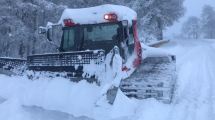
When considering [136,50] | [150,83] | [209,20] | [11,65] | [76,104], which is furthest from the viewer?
[209,20]

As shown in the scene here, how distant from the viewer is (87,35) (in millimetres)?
9867

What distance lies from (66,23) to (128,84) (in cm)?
257

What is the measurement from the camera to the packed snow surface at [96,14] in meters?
9.38

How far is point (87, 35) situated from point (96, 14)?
2.12 feet

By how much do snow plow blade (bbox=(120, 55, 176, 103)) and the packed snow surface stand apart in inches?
60.9

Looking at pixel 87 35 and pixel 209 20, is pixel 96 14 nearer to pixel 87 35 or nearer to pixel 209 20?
pixel 87 35

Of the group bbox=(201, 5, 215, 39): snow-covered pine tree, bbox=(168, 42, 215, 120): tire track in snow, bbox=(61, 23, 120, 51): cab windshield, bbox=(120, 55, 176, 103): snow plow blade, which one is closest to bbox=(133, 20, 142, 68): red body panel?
bbox=(120, 55, 176, 103): snow plow blade

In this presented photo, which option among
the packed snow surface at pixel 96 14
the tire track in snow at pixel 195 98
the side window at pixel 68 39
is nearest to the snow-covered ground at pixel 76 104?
the tire track in snow at pixel 195 98

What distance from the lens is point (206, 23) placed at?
103875mm

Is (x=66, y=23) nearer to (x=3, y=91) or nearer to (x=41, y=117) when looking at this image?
(x=3, y=91)

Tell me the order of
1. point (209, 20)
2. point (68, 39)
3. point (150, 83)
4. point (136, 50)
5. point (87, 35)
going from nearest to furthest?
point (150, 83) → point (87, 35) → point (68, 39) → point (136, 50) → point (209, 20)

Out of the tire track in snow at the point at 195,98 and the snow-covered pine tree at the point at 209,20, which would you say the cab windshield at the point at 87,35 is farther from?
the snow-covered pine tree at the point at 209,20

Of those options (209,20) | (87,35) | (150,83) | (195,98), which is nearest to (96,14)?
(87,35)

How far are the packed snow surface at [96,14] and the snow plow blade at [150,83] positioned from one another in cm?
155
